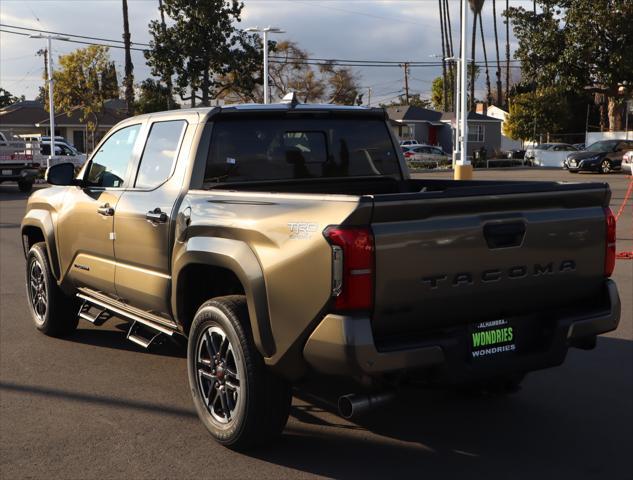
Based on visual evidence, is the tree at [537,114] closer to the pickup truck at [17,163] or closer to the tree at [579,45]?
the tree at [579,45]

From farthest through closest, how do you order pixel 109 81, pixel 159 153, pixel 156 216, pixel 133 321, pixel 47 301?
1. pixel 109 81
2. pixel 47 301
3. pixel 133 321
4. pixel 159 153
5. pixel 156 216

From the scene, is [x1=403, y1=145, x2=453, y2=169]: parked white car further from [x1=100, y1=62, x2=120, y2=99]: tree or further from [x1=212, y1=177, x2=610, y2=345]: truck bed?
[x1=212, y1=177, x2=610, y2=345]: truck bed

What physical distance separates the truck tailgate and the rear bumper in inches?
4.9

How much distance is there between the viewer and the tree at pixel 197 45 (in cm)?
4878

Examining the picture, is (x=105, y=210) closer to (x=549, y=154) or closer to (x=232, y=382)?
(x=232, y=382)

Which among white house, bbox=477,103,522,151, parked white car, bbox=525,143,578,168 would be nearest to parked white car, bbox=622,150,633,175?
parked white car, bbox=525,143,578,168

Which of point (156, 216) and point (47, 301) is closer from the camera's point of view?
point (156, 216)

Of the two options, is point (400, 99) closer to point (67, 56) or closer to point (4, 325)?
point (67, 56)

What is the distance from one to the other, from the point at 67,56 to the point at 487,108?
159 ft

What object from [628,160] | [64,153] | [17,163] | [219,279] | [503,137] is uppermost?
[503,137]

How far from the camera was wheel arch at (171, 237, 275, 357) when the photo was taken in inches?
163

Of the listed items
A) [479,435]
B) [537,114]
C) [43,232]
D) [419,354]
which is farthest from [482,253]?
[537,114]

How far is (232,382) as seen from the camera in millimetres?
4551

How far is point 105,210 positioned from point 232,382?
1.98m
